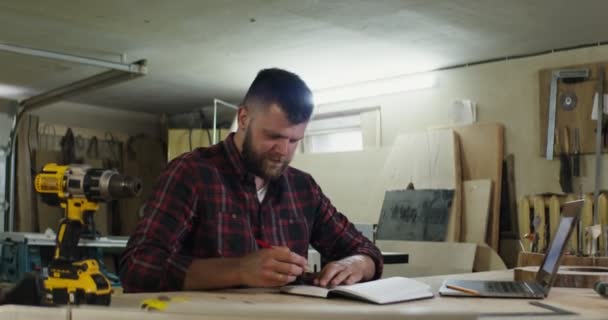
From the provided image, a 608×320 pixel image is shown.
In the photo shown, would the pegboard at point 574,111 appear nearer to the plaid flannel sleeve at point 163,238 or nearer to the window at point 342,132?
the window at point 342,132

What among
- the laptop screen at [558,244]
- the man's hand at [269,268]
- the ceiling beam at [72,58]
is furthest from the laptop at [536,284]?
the ceiling beam at [72,58]

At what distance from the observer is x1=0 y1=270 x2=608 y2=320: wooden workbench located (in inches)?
35.6

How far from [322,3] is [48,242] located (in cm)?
266

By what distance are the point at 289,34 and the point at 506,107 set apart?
1.61m

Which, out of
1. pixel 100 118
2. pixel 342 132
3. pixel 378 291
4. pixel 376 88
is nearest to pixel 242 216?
pixel 378 291

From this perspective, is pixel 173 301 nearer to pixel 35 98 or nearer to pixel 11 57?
pixel 11 57

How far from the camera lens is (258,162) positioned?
174 cm

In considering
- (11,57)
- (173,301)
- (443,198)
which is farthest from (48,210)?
(173,301)

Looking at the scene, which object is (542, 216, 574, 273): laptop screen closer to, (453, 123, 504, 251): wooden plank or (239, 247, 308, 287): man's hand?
(239, 247, 308, 287): man's hand

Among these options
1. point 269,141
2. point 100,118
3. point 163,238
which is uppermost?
point 100,118

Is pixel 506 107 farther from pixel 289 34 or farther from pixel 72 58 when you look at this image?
pixel 72 58

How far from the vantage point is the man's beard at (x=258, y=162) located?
1.74m

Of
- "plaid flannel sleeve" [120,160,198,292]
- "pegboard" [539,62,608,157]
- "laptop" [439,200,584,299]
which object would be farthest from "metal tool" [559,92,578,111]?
"plaid flannel sleeve" [120,160,198,292]

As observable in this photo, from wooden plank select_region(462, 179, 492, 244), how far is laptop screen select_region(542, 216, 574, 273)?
2.62 m
